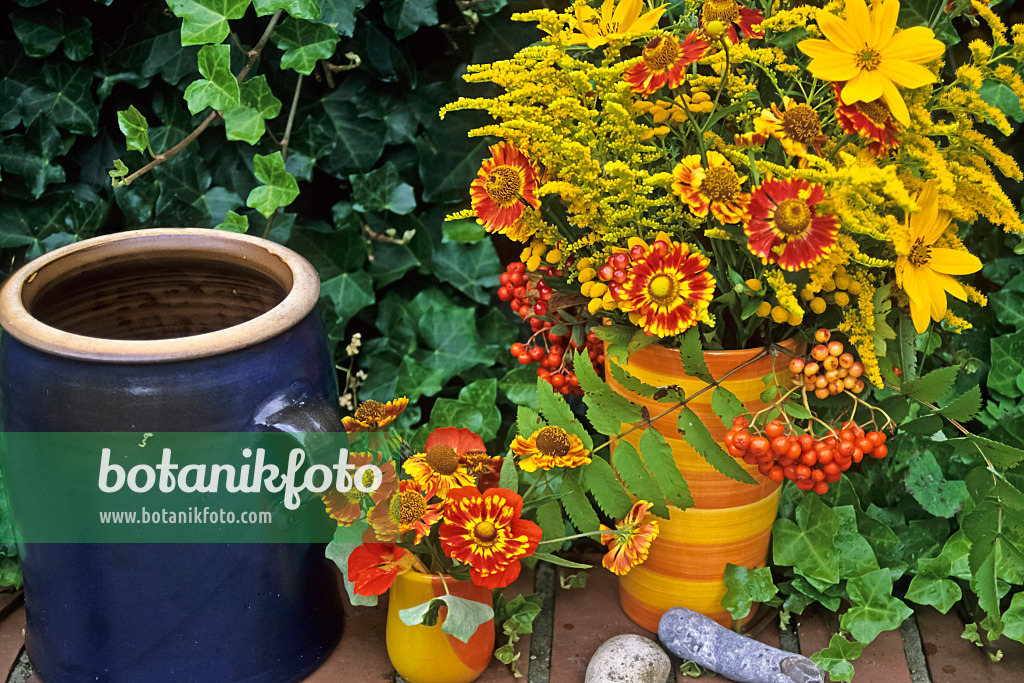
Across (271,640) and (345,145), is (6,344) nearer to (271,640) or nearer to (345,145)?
(271,640)

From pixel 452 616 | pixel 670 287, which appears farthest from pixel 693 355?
pixel 452 616

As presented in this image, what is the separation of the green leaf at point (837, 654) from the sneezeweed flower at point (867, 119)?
24.7 inches

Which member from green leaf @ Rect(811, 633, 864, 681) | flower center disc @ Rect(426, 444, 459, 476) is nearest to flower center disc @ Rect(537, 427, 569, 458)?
flower center disc @ Rect(426, 444, 459, 476)

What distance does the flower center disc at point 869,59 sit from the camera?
940 millimetres

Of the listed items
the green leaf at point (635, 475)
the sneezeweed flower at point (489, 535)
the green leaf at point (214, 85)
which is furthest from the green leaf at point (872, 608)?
the green leaf at point (214, 85)

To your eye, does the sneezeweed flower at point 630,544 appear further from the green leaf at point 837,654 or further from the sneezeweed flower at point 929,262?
the sneezeweed flower at point 929,262

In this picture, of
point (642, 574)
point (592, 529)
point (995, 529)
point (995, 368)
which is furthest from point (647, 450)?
point (995, 368)

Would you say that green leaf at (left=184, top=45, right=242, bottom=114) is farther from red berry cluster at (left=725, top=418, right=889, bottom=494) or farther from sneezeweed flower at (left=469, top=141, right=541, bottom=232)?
red berry cluster at (left=725, top=418, right=889, bottom=494)

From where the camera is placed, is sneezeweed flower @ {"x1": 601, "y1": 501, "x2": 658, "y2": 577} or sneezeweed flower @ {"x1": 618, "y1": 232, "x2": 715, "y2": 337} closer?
sneezeweed flower @ {"x1": 618, "y1": 232, "x2": 715, "y2": 337}

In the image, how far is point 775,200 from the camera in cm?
93

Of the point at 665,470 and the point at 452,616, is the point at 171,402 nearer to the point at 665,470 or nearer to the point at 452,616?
the point at 452,616

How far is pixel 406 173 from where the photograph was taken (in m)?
1.55

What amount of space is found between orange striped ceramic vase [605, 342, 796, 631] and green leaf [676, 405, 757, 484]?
67 mm

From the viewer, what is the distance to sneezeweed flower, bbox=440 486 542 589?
41.0 inches
